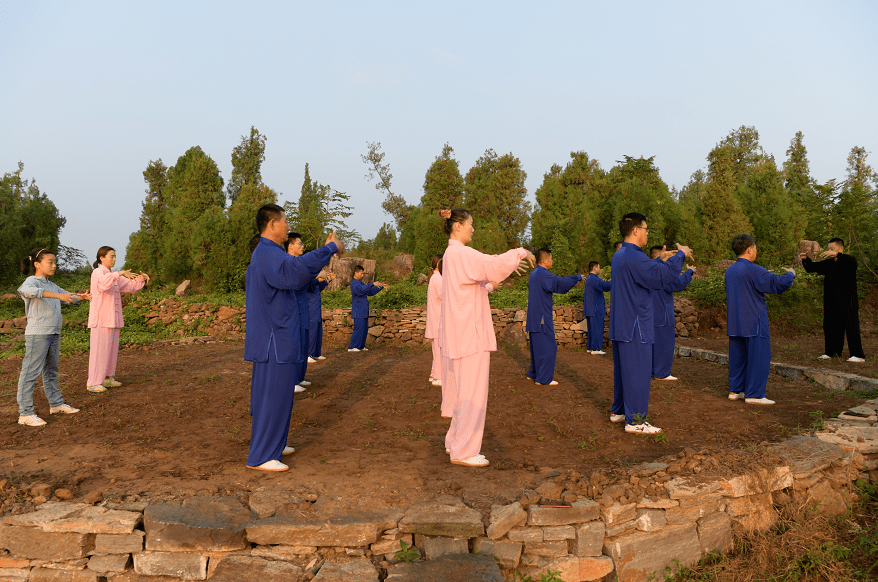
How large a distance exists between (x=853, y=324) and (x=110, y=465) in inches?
400

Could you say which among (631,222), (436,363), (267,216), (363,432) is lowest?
(363,432)

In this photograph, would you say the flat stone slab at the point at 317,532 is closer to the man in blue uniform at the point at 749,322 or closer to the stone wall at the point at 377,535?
the stone wall at the point at 377,535

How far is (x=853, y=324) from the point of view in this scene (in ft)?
27.8

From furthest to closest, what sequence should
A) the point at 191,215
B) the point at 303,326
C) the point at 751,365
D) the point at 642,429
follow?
the point at 191,215 → the point at 303,326 → the point at 751,365 → the point at 642,429

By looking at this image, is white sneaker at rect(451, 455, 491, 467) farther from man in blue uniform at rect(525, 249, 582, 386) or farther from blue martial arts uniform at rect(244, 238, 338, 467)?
man in blue uniform at rect(525, 249, 582, 386)

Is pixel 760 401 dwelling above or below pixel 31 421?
above

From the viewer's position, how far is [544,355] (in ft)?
25.3

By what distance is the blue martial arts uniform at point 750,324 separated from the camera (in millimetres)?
6254

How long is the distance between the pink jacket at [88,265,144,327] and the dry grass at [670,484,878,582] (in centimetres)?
710

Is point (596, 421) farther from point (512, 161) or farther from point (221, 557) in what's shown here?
point (512, 161)

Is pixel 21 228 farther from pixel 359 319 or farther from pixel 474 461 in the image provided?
pixel 474 461

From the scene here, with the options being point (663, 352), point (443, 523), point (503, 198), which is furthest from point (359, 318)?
point (503, 198)

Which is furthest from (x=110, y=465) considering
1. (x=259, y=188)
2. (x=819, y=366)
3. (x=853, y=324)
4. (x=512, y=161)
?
(x=512, y=161)

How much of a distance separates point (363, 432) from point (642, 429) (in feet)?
8.77
